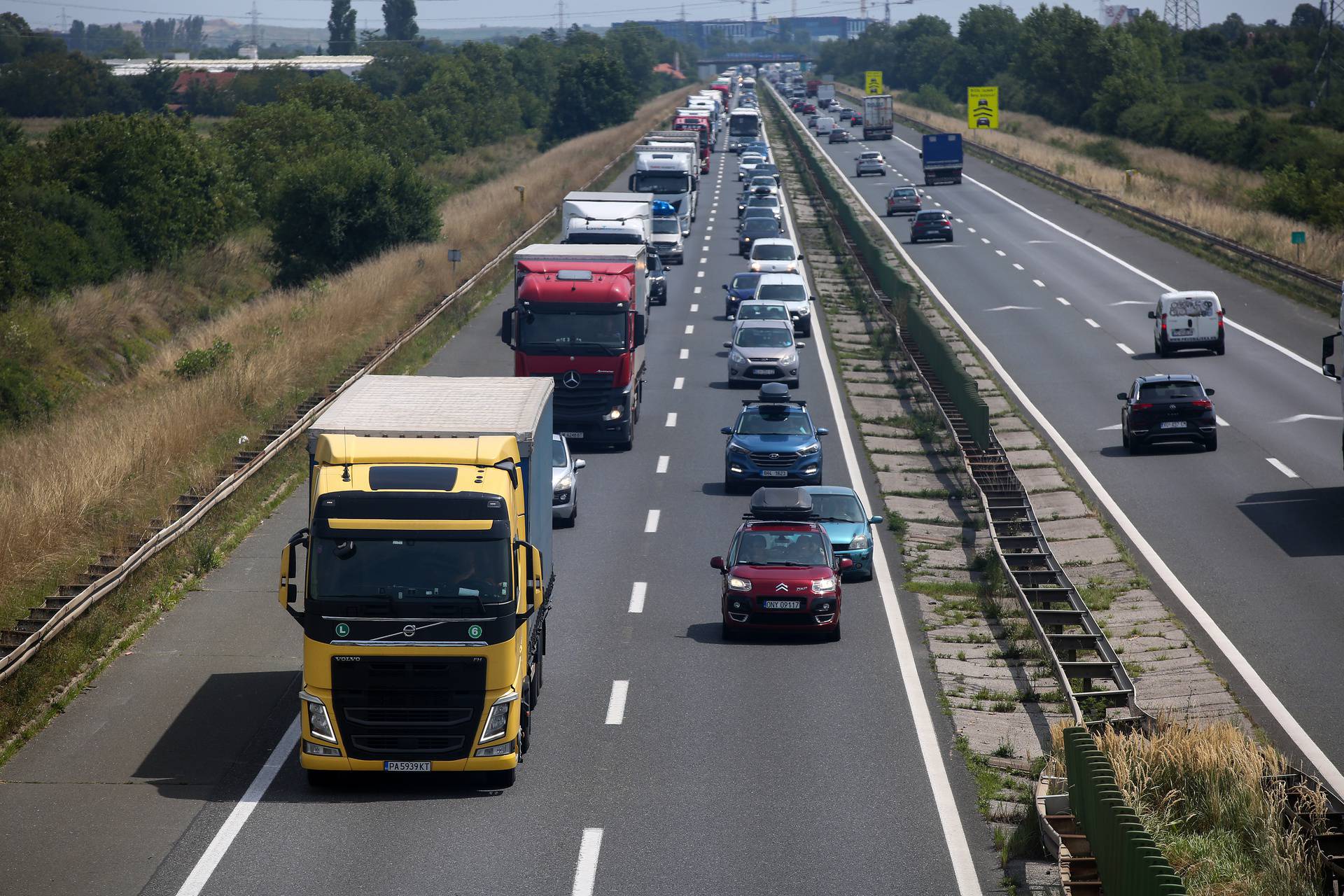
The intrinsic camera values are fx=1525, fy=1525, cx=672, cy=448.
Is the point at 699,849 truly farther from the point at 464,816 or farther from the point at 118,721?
the point at 118,721

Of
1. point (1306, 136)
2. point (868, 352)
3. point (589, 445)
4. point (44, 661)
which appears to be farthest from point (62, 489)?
point (1306, 136)

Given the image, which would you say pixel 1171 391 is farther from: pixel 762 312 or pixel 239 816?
pixel 239 816

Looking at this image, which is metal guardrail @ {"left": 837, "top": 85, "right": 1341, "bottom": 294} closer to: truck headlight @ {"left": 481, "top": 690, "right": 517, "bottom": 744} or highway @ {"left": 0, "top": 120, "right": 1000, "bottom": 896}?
highway @ {"left": 0, "top": 120, "right": 1000, "bottom": 896}

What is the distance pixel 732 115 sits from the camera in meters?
120

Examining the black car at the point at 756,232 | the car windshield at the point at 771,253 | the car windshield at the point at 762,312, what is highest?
the black car at the point at 756,232

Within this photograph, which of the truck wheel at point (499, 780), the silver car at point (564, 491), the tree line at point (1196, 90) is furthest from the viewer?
the tree line at point (1196, 90)

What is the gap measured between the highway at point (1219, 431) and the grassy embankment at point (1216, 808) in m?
2.13

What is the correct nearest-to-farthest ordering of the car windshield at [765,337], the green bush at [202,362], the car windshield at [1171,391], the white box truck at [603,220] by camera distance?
the car windshield at [1171,391], the green bush at [202,362], the car windshield at [765,337], the white box truck at [603,220]

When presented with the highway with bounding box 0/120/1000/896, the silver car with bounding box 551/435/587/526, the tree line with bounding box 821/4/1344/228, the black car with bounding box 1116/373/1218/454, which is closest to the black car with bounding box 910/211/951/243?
the tree line with bounding box 821/4/1344/228

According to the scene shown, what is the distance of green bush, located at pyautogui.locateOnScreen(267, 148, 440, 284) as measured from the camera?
2371 inches

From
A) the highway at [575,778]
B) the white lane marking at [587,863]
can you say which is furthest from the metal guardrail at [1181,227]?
the white lane marking at [587,863]

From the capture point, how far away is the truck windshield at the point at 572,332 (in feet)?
104

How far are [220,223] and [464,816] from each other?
201 feet

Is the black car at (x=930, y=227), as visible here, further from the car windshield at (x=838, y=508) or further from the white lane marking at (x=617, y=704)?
the white lane marking at (x=617, y=704)
